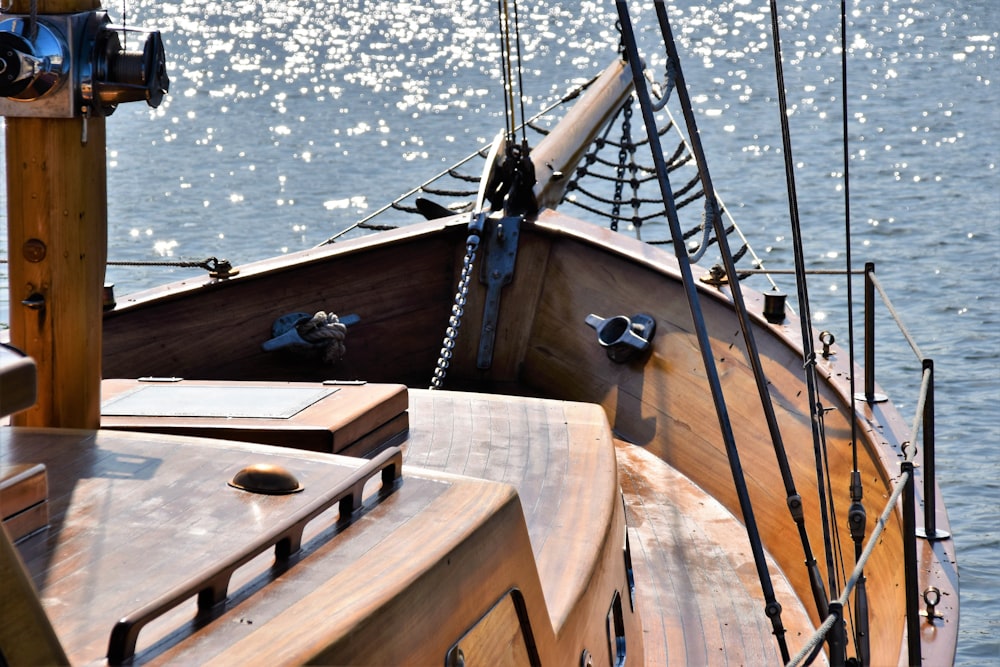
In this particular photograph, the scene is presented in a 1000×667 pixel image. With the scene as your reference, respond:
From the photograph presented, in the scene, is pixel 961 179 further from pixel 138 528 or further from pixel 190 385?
pixel 138 528

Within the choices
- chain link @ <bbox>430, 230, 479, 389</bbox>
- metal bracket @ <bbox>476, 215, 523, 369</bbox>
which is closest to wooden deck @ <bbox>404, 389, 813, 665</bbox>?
chain link @ <bbox>430, 230, 479, 389</bbox>

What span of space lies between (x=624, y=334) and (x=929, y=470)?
1.72 metres

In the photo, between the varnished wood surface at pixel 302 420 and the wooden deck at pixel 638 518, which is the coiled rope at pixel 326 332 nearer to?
the wooden deck at pixel 638 518

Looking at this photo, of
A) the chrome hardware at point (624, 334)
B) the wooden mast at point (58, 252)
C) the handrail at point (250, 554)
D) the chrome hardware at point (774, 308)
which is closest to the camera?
the handrail at point (250, 554)

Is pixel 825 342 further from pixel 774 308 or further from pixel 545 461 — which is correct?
pixel 545 461

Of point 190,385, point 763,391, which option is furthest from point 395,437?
point 763,391

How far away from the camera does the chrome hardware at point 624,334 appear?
4781 millimetres

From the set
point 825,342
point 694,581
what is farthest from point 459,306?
point 694,581

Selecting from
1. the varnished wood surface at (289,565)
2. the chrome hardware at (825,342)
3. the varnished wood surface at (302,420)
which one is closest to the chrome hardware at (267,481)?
the varnished wood surface at (289,565)

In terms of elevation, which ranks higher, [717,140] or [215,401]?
[717,140]

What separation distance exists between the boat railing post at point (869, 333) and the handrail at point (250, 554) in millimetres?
1828

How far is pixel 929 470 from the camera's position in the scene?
3.22 metres

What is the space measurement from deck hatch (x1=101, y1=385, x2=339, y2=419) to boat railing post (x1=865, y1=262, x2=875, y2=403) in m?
1.48

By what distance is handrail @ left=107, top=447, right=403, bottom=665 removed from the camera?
59.1 inches
